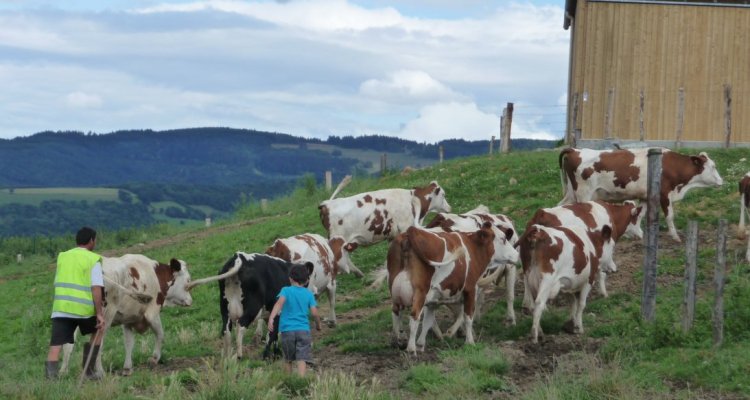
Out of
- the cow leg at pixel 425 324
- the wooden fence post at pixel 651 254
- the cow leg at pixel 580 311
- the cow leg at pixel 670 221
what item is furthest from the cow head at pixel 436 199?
the wooden fence post at pixel 651 254

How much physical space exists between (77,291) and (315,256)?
551 centimetres

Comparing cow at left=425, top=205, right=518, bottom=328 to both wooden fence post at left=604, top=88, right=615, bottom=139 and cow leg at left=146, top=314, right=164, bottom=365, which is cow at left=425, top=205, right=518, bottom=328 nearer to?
cow leg at left=146, top=314, right=164, bottom=365

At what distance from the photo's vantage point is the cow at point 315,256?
56.1 feet

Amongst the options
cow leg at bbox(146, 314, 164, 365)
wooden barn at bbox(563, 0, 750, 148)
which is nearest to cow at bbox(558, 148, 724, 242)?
cow leg at bbox(146, 314, 164, 365)

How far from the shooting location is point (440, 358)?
13500mm

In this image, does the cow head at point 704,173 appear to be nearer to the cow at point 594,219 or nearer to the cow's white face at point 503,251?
the cow at point 594,219

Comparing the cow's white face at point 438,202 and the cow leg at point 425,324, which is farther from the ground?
the cow's white face at point 438,202

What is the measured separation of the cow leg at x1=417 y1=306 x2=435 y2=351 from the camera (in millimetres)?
14312

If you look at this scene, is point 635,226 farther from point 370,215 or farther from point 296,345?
point 296,345

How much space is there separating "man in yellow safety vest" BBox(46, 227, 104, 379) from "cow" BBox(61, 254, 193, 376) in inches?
30.5

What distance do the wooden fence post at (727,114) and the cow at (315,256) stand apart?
1748 cm

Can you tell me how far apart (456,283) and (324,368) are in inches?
87.3

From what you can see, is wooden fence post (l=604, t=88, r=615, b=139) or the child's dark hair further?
wooden fence post (l=604, t=88, r=615, b=139)

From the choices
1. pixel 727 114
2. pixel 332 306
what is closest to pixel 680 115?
pixel 727 114
